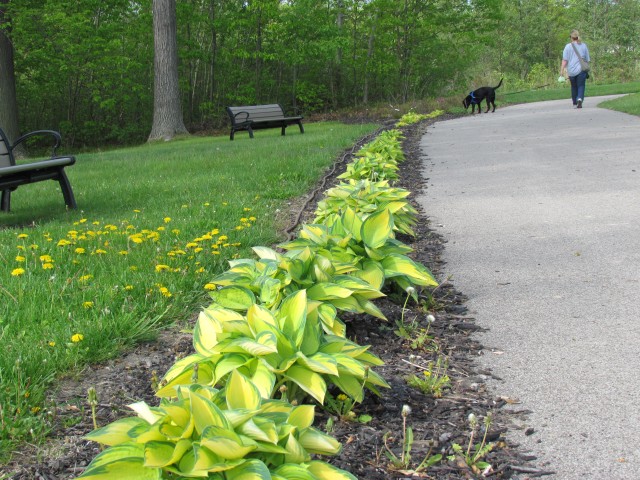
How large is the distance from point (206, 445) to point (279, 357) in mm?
664

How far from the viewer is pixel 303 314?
2139 mm

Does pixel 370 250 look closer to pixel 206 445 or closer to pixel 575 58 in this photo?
pixel 206 445

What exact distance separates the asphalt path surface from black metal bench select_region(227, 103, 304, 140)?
6.37 m

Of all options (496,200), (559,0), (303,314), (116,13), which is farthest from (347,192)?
(559,0)

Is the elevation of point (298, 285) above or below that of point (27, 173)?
below

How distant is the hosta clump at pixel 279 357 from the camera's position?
1.98 metres

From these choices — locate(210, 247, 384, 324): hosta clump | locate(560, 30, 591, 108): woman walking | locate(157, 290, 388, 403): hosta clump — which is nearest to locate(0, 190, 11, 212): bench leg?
locate(210, 247, 384, 324): hosta clump

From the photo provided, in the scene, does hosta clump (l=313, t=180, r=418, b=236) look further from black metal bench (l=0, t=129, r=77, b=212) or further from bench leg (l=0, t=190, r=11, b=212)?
bench leg (l=0, t=190, r=11, b=212)

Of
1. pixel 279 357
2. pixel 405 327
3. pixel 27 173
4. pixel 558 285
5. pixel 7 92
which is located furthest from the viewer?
pixel 7 92

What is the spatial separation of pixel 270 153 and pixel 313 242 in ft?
22.6

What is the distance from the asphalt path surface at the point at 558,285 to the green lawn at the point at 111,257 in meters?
1.43

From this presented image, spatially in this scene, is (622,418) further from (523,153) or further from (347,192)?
(523,153)

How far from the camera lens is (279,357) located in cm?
207

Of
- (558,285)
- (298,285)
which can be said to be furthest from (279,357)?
(558,285)
